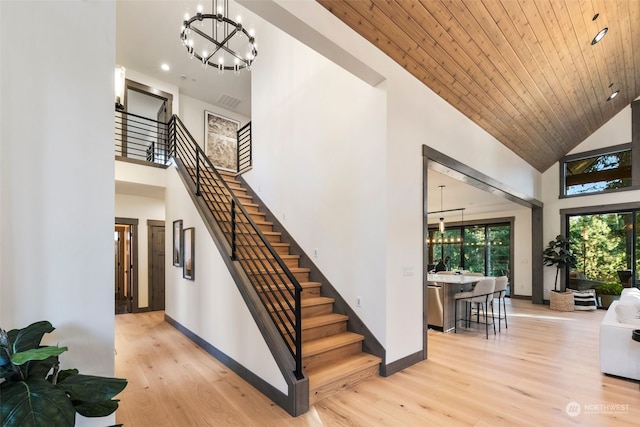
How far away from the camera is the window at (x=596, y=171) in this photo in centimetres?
734

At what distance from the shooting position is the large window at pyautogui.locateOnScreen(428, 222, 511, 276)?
9.59 m

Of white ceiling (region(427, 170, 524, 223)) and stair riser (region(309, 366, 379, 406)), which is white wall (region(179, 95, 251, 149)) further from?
stair riser (region(309, 366, 379, 406))

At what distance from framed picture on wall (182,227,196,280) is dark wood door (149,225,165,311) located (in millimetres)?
2817

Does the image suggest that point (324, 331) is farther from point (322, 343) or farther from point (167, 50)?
point (167, 50)

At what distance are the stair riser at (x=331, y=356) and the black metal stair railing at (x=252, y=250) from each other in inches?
9.5

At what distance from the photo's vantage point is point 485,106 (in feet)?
15.7

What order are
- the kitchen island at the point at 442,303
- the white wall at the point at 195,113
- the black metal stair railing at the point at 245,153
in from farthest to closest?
the white wall at the point at 195,113, the black metal stair railing at the point at 245,153, the kitchen island at the point at 442,303

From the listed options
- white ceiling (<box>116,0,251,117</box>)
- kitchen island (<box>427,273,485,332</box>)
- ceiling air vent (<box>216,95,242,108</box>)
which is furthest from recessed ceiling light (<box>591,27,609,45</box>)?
ceiling air vent (<box>216,95,242,108</box>)

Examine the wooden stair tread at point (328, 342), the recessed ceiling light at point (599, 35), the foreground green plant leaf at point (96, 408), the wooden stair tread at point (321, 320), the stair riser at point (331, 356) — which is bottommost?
the stair riser at point (331, 356)

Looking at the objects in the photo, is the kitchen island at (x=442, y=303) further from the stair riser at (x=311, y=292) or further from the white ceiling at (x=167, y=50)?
the white ceiling at (x=167, y=50)

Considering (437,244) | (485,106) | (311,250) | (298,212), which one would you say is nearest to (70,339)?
(311,250)

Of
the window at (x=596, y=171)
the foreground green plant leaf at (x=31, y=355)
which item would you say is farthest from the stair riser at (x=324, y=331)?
the window at (x=596, y=171)

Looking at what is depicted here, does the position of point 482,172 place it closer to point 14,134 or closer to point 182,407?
point 182,407

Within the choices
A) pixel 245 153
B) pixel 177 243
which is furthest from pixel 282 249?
pixel 245 153
